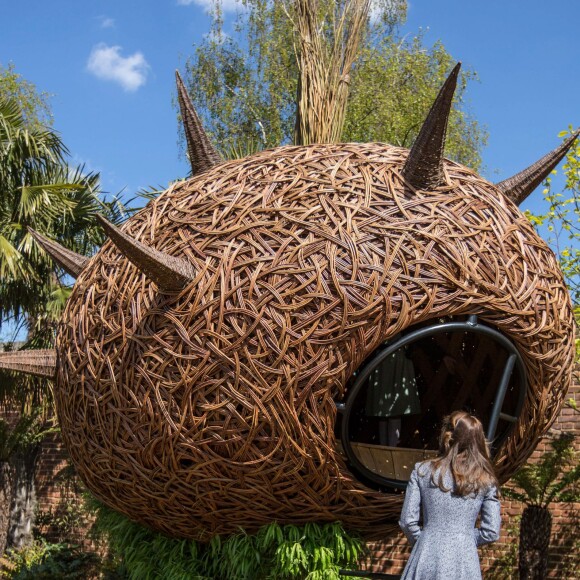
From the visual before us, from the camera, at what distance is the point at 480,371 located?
5.85 m

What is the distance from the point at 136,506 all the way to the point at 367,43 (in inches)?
701

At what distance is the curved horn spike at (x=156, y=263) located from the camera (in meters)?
4.34

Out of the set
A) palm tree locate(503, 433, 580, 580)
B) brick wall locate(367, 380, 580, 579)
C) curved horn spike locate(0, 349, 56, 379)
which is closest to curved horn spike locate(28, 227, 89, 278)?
curved horn spike locate(0, 349, 56, 379)

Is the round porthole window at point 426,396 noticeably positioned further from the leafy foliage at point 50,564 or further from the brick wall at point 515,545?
the leafy foliage at point 50,564

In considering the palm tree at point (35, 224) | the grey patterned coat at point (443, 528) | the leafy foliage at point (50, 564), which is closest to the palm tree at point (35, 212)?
the palm tree at point (35, 224)

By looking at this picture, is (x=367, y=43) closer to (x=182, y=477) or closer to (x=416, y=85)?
(x=416, y=85)

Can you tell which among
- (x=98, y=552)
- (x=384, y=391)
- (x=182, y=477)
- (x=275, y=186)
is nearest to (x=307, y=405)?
(x=182, y=477)

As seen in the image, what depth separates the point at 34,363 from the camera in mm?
5664

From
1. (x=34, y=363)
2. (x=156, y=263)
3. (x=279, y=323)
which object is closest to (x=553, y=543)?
(x=34, y=363)

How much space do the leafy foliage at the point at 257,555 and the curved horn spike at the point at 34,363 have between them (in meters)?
1.24

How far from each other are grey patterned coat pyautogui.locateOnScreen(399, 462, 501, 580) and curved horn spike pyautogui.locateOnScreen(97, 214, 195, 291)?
61.8 inches

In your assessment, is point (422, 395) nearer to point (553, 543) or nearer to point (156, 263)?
point (156, 263)

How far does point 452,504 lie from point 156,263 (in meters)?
1.83

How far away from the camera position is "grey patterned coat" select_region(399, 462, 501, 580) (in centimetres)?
365
